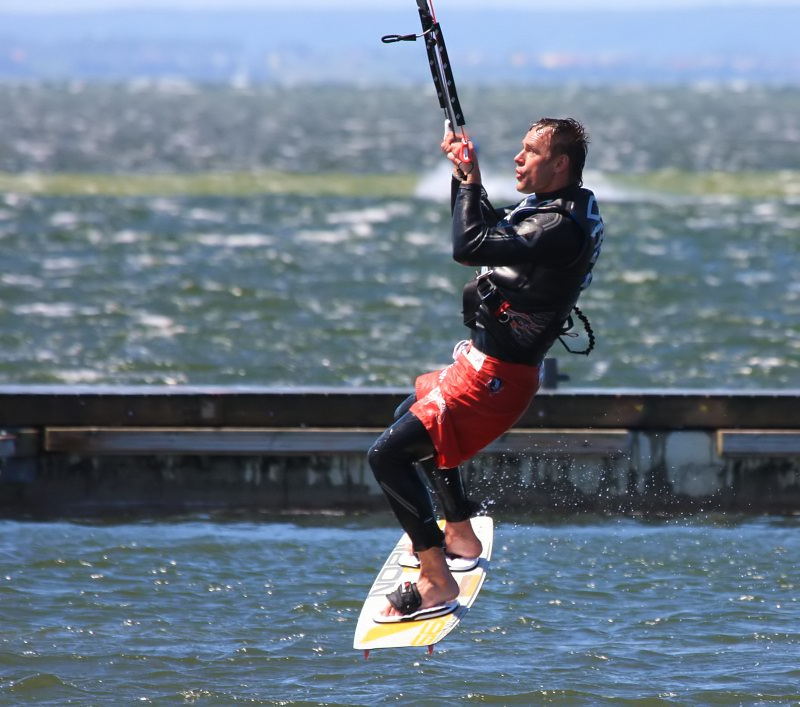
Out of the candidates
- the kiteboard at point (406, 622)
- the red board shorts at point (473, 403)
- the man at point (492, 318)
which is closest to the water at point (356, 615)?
the kiteboard at point (406, 622)

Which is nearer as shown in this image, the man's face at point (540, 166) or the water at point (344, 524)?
the man's face at point (540, 166)

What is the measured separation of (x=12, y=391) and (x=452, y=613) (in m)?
4.57

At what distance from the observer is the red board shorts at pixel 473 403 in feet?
24.6

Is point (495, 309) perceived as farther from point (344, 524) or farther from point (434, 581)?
point (344, 524)

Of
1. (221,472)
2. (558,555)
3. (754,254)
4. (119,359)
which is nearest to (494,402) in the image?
(558,555)

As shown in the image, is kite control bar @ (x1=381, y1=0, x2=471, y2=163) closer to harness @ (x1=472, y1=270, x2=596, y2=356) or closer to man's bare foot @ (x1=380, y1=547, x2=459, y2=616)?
harness @ (x1=472, y1=270, x2=596, y2=356)

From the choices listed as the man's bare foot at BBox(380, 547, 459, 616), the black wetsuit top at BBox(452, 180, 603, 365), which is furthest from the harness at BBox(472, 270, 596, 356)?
the man's bare foot at BBox(380, 547, 459, 616)

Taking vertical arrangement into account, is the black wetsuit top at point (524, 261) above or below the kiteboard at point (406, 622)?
above

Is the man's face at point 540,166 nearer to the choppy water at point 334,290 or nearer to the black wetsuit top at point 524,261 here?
the black wetsuit top at point 524,261

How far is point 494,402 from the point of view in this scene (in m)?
7.52

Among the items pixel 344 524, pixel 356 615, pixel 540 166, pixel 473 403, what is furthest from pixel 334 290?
pixel 540 166

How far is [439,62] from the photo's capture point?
7.72 meters

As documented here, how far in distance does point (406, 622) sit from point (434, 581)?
24cm

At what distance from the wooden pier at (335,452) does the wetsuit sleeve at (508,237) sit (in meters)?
3.86
